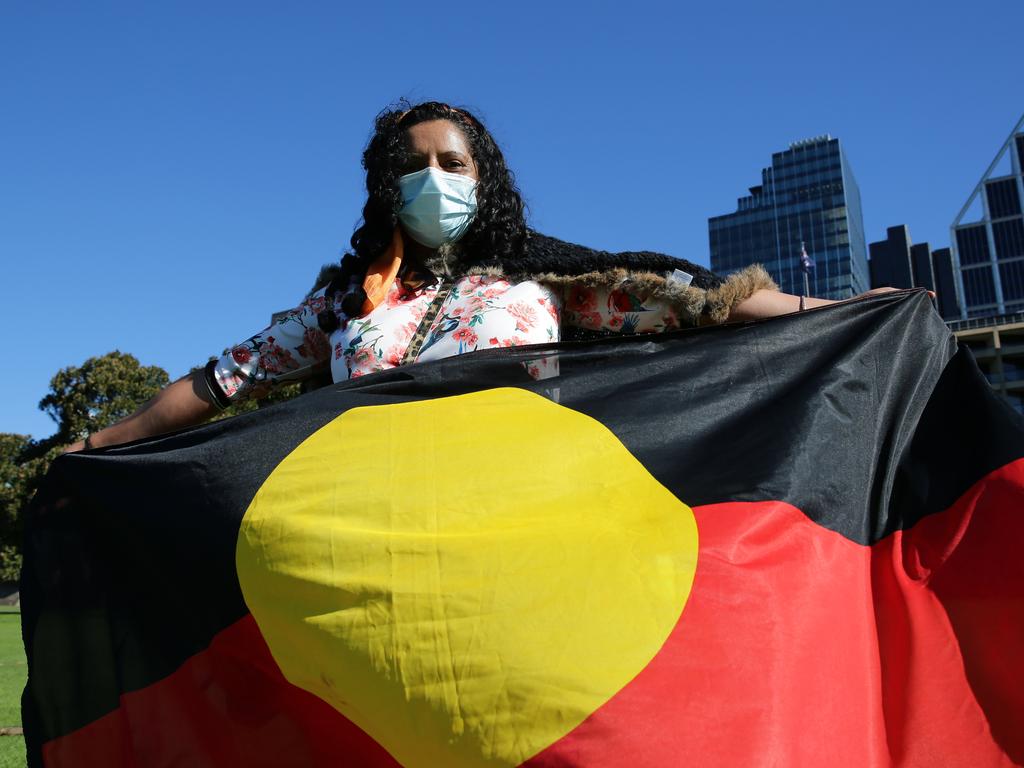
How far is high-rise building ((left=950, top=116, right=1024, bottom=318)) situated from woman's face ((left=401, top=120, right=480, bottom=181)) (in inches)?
4409

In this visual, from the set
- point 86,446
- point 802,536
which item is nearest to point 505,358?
point 802,536

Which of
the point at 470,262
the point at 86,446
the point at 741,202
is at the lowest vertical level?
the point at 86,446

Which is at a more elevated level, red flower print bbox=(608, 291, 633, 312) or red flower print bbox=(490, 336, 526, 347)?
red flower print bbox=(608, 291, 633, 312)

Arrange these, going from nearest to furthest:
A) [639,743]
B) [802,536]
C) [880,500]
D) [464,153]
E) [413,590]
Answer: [639,743], [413,590], [802,536], [880,500], [464,153]

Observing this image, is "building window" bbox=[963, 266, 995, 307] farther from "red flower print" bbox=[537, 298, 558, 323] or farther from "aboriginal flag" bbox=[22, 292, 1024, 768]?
"aboriginal flag" bbox=[22, 292, 1024, 768]

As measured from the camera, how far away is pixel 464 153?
2.68 m

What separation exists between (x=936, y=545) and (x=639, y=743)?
816mm

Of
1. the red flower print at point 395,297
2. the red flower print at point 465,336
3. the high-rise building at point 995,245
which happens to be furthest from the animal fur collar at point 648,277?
the high-rise building at point 995,245

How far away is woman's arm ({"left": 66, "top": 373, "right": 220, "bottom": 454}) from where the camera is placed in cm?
250

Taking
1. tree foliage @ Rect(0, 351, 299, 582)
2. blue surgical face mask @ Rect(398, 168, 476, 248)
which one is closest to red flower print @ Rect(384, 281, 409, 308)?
blue surgical face mask @ Rect(398, 168, 476, 248)

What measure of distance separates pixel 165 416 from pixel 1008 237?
12202 cm

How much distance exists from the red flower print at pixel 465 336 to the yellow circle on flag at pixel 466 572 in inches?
13.5

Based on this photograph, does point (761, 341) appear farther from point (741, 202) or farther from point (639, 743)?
point (741, 202)

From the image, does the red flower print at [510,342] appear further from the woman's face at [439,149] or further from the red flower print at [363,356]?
the woman's face at [439,149]
